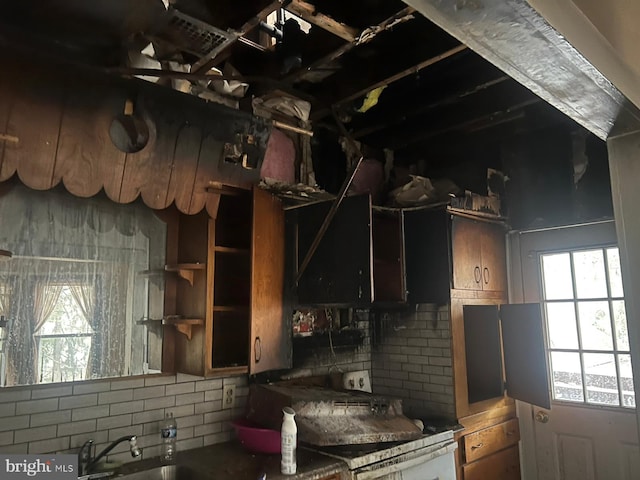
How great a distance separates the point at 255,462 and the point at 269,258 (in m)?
0.93

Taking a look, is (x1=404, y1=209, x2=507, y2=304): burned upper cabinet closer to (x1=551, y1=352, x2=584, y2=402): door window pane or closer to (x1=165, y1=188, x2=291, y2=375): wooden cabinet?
(x1=551, y1=352, x2=584, y2=402): door window pane

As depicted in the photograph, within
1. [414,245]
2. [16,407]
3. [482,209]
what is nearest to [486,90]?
[482,209]

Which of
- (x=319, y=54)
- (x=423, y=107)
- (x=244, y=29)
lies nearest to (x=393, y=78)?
(x=319, y=54)

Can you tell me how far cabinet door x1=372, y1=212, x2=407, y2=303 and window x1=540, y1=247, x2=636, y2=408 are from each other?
1083 millimetres

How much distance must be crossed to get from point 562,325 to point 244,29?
2.66 meters

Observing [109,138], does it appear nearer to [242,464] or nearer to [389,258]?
[242,464]

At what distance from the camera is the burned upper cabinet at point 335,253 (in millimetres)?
2316

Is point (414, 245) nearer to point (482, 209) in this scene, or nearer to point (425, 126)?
point (482, 209)

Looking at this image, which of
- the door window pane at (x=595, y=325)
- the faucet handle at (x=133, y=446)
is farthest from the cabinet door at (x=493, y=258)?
the faucet handle at (x=133, y=446)

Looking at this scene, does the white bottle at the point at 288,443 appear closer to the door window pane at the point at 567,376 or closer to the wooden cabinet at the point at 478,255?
the wooden cabinet at the point at 478,255

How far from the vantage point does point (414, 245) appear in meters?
3.03

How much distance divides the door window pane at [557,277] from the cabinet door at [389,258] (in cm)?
109

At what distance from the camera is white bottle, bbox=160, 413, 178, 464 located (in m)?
2.13

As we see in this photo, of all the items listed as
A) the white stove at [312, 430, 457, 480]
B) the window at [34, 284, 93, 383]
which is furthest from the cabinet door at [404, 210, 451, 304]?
the window at [34, 284, 93, 383]
